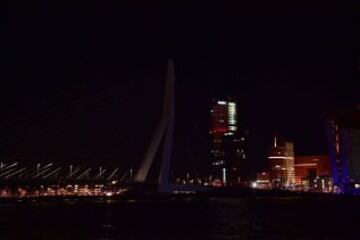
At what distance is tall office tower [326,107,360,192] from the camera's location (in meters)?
112

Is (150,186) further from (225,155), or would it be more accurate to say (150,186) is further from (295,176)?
(295,176)

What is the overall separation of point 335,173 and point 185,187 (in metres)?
36.5

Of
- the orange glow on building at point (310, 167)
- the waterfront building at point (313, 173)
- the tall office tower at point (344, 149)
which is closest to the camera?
the tall office tower at point (344, 149)

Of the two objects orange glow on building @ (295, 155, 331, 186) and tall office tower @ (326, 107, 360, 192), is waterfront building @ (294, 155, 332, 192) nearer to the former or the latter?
orange glow on building @ (295, 155, 331, 186)

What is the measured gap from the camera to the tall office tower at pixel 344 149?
112 m

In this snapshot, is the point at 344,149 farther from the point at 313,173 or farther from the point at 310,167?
the point at 310,167

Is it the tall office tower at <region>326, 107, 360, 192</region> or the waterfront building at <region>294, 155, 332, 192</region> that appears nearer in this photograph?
the tall office tower at <region>326, 107, 360, 192</region>

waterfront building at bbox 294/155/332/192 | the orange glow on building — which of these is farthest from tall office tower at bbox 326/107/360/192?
the orange glow on building

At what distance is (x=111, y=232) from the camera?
2928cm

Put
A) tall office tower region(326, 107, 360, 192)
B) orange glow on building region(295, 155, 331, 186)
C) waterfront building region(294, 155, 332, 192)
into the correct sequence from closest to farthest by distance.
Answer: tall office tower region(326, 107, 360, 192)
waterfront building region(294, 155, 332, 192)
orange glow on building region(295, 155, 331, 186)

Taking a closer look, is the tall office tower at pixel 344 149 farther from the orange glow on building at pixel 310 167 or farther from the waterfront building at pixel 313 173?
the orange glow on building at pixel 310 167

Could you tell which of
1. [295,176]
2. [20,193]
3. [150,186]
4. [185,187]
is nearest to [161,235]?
[150,186]

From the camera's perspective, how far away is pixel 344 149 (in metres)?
114

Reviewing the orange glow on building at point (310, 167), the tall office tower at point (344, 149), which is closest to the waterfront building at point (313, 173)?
the orange glow on building at point (310, 167)
